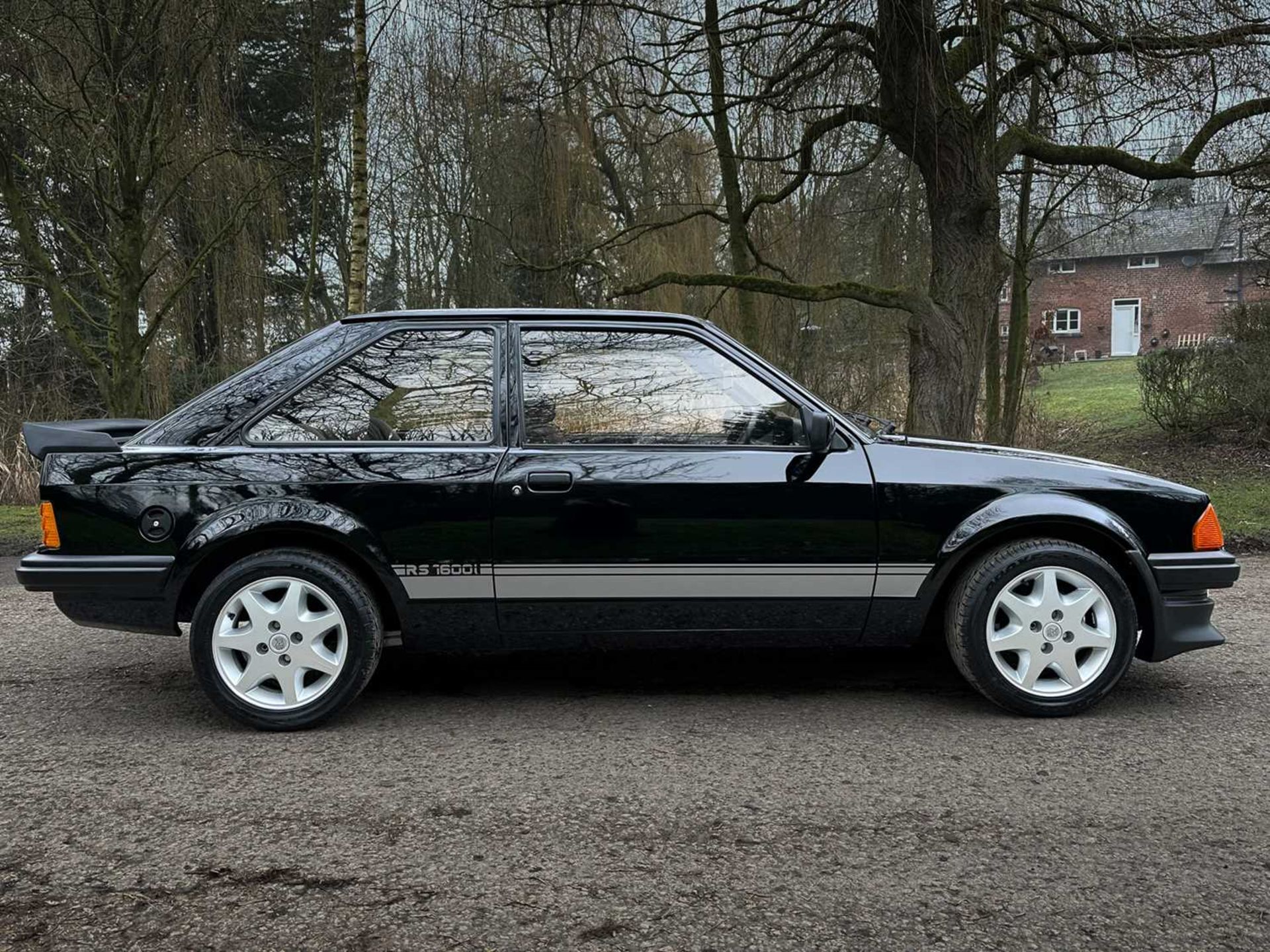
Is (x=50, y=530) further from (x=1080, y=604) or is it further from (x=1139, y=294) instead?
(x=1139, y=294)

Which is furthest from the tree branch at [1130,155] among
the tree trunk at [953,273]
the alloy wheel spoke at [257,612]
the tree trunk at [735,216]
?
the alloy wheel spoke at [257,612]

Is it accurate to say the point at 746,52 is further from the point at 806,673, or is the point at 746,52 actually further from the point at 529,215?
the point at 529,215

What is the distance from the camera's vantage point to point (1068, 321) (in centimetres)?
5747

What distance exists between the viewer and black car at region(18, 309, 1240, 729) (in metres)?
3.93

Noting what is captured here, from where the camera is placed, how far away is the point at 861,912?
2551 mm

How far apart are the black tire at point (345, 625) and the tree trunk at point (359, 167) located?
667 cm

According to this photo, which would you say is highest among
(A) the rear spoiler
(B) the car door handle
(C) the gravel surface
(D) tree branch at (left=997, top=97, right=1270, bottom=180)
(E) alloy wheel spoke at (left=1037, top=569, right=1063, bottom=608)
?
(D) tree branch at (left=997, top=97, right=1270, bottom=180)

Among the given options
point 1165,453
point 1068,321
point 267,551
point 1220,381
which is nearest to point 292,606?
point 267,551

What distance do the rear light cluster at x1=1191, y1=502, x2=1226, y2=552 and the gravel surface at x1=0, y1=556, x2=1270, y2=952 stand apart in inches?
26.2

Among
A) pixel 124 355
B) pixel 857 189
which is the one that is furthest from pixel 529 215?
pixel 124 355

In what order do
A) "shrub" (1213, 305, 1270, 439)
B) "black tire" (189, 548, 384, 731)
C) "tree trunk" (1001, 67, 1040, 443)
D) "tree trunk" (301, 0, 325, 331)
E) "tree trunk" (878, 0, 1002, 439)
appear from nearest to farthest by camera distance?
1. "black tire" (189, 548, 384, 731)
2. "tree trunk" (878, 0, 1002, 439)
3. "tree trunk" (301, 0, 325, 331)
4. "shrub" (1213, 305, 1270, 439)
5. "tree trunk" (1001, 67, 1040, 443)

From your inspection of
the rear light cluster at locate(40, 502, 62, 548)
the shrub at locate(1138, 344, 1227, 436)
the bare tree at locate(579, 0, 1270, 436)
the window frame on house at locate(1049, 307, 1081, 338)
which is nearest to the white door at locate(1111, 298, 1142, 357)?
the window frame on house at locate(1049, 307, 1081, 338)

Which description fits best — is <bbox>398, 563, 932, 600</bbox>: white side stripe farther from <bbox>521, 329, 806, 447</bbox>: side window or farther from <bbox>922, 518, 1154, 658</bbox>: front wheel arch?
<bbox>521, 329, 806, 447</bbox>: side window

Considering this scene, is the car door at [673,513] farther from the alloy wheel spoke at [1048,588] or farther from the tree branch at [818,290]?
the tree branch at [818,290]
